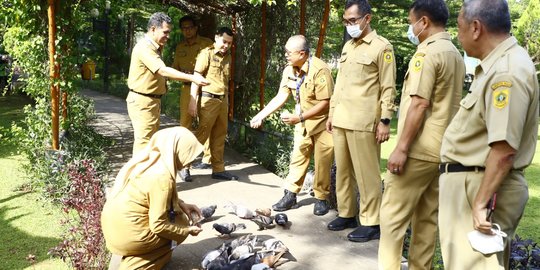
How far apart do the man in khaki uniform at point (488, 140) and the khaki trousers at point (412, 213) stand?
75cm

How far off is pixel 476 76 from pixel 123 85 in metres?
16.8

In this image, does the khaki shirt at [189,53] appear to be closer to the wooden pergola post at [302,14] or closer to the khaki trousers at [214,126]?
the khaki trousers at [214,126]

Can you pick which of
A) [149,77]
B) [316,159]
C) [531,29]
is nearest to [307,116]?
[316,159]

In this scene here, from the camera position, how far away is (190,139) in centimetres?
367

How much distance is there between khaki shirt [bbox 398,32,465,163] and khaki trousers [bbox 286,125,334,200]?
5.21ft

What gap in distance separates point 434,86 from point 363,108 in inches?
36.1

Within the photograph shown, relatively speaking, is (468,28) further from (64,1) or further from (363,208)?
(64,1)

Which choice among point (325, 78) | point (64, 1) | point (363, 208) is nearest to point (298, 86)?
point (325, 78)

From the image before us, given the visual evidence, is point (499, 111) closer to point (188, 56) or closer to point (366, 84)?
point (366, 84)

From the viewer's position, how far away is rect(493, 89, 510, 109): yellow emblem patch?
237cm

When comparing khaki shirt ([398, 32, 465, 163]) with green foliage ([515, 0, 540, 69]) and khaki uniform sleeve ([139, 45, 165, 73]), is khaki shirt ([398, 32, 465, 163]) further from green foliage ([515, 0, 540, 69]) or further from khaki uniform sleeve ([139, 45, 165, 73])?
green foliage ([515, 0, 540, 69])

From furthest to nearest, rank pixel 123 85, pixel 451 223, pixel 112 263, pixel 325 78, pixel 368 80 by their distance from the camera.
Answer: pixel 123 85 → pixel 325 78 → pixel 368 80 → pixel 112 263 → pixel 451 223

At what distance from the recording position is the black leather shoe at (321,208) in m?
5.27

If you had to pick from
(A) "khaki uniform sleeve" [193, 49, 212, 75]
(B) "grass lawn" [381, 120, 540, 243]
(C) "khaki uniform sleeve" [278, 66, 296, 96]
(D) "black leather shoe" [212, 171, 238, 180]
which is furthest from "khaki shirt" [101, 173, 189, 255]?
(B) "grass lawn" [381, 120, 540, 243]
